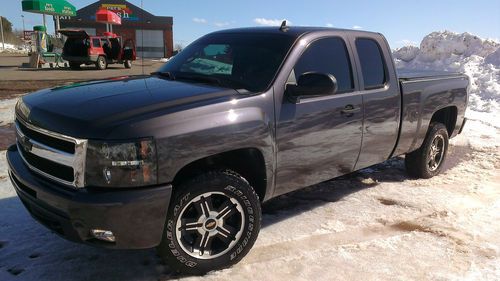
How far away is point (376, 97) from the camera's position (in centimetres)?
427

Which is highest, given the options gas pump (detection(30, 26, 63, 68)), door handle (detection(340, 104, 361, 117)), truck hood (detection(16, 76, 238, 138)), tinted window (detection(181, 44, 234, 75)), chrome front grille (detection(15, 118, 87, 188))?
tinted window (detection(181, 44, 234, 75))

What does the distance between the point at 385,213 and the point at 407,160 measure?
1.39 meters

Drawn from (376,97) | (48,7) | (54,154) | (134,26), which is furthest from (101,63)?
(134,26)

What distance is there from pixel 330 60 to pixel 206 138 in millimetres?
1679

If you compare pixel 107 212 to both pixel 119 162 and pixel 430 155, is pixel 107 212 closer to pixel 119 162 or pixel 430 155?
pixel 119 162

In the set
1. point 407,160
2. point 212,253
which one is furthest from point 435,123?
point 212,253

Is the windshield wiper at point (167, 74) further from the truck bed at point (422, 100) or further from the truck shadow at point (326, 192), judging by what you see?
the truck bed at point (422, 100)

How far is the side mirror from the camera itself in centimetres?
340

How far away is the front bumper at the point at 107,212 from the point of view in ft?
8.43

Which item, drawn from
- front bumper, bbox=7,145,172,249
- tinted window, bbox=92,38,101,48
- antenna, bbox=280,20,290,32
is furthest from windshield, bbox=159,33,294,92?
tinted window, bbox=92,38,101,48

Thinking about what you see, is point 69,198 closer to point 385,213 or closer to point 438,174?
point 385,213

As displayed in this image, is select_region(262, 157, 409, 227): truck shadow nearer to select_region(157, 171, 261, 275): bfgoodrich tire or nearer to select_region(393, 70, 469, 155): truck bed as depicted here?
select_region(393, 70, 469, 155): truck bed

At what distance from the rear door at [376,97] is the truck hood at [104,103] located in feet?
5.17

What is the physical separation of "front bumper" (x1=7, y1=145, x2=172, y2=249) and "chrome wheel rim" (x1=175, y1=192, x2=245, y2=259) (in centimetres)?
25
